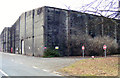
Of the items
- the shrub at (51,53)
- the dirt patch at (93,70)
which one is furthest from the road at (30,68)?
the shrub at (51,53)

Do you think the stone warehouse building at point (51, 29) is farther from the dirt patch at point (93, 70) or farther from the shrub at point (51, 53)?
the dirt patch at point (93, 70)

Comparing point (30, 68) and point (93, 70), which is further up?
point (93, 70)

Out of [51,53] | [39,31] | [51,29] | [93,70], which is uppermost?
[51,29]

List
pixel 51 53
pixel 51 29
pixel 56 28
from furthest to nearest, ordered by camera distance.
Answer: pixel 56 28 → pixel 51 29 → pixel 51 53

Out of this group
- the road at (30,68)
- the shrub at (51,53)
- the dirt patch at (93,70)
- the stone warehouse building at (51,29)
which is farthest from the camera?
the stone warehouse building at (51,29)

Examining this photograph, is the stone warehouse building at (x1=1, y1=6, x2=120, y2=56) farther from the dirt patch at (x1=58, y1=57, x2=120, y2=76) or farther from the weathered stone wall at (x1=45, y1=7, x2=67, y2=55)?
the dirt patch at (x1=58, y1=57, x2=120, y2=76)

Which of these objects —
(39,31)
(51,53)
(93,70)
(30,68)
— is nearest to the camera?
(93,70)

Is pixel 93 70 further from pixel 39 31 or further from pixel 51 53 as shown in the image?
pixel 39 31

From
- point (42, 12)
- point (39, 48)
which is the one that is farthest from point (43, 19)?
point (39, 48)

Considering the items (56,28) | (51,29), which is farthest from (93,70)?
(56,28)

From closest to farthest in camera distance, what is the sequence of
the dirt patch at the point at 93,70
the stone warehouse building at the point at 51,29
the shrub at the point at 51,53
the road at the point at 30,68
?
the dirt patch at the point at 93,70
the road at the point at 30,68
the shrub at the point at 51,53
the stone warehouse building at the point at 51,29

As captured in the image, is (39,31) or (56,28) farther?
(39,31)

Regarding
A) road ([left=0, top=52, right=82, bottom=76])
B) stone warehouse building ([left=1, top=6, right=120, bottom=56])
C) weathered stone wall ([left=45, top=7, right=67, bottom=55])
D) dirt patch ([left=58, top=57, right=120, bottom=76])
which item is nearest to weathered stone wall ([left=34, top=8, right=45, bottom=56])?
stone warehouse building ([left=1, top=6, right=120, bottom=56])

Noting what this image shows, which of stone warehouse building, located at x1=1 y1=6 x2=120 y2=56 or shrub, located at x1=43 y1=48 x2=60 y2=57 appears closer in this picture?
shrub, located at x1=43 y1=48 x2=60 y2=57
